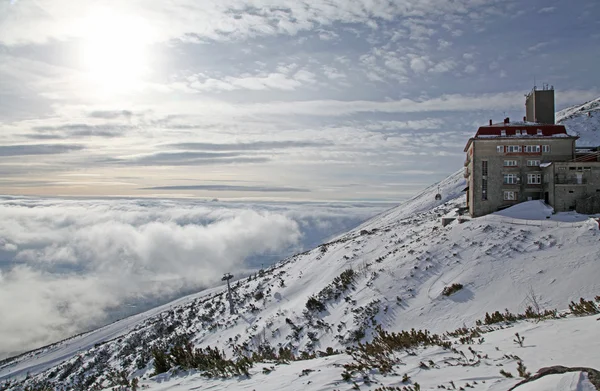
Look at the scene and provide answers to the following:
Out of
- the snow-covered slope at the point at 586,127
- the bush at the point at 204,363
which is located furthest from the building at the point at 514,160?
the snow-covered slope at the point at 586,127

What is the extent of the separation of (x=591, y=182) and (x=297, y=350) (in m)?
32.8

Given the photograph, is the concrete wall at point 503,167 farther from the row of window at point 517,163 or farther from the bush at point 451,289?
the bush at point 451,289

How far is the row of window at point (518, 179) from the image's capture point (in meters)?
39.0

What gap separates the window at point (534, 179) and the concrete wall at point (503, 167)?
33cm

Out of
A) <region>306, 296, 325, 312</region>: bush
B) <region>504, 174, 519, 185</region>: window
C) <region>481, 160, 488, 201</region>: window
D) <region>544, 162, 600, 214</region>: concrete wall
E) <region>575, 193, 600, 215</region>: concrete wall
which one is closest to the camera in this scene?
<region>306, 296, 325, 312</region>: bush

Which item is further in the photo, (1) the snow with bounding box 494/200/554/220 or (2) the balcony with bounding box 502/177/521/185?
(2) the balcony with bounding box 502/177/521/185

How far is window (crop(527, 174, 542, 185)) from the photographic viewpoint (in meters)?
38.9

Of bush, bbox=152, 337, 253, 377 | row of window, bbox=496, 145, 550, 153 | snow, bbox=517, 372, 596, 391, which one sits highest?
row of window, bbox=496, 145, 550, 153

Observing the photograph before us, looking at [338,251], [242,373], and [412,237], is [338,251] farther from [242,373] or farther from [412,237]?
[242,373]

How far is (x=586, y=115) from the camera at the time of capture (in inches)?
3418

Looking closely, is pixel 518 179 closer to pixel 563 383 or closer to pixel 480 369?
pixel 480 369

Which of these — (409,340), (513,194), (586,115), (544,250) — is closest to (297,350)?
(409,340)

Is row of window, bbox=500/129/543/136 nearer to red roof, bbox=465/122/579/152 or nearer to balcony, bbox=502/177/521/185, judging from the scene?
red roof, bbox=465/122/579/152

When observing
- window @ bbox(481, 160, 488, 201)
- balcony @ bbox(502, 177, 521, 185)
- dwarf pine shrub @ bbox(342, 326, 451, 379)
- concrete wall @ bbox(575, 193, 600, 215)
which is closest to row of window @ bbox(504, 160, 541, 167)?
balcony @ bbox(502, 177, 521, 185)
